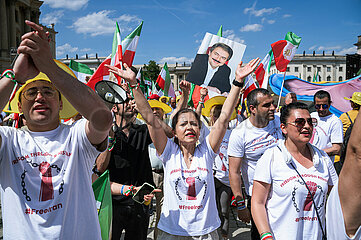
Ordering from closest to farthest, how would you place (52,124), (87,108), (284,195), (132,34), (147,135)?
1. (87,108)
2. (52,124)
3. (284,195)
4. (147,135)
5. (132,34)

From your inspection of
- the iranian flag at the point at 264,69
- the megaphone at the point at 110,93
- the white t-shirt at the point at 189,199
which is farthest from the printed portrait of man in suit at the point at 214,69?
the iranian flag at the point at 264,69

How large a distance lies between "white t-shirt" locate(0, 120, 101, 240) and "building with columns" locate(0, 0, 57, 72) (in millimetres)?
35484

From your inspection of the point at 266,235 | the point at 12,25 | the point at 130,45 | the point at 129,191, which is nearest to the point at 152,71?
the point at 12,25

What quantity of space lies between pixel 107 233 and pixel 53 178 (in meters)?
1.25

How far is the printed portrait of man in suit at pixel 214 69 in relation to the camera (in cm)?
394

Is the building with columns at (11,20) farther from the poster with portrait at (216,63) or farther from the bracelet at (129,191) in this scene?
the bracelet at (129,191)

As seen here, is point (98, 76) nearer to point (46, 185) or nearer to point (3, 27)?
point (46, 185)

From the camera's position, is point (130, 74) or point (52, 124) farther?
point (130, 74)

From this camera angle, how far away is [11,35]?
41.9 meters

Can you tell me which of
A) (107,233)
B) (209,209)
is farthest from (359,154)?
(107,233)

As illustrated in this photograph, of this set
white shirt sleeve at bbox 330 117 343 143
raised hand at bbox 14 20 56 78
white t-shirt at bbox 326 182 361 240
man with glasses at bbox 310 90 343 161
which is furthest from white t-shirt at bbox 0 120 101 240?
white shirt sleeve at bbox 330 117 343 143

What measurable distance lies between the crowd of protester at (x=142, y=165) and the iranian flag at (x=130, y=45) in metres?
1.04

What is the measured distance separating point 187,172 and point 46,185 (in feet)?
4.00

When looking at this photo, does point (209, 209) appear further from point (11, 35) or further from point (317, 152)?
point (11, 35)
